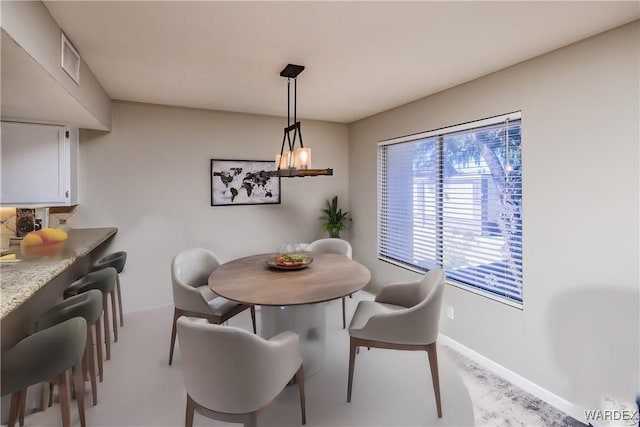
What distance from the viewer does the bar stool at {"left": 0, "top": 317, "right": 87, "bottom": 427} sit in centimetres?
136

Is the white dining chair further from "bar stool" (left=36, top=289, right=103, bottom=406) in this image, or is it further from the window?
"bar stool" (left=36, top=289, right=103, bottom=406)

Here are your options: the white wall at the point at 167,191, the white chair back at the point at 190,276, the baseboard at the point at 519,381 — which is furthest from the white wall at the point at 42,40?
the baseboard at the point at 519,381

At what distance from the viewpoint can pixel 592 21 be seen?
1854 mm

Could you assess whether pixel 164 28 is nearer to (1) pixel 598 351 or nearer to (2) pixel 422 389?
(2) pixel 422 389

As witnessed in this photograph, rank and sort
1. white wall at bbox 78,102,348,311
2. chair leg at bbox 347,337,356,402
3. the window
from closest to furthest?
chair leg at bbox 347,337,356,402
the window
white wall at bbox 78,102,348,311

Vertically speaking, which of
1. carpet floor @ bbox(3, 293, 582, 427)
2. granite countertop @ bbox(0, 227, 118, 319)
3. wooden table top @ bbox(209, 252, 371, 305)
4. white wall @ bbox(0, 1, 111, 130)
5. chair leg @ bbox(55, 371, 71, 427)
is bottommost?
carpet floor @ bbox(3, 293, 582, 427)

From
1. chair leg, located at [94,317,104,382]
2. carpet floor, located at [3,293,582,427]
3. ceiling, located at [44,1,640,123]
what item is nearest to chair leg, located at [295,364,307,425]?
carpet floor, located at [3,293,582,427]

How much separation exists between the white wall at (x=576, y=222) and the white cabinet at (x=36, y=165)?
153 inches

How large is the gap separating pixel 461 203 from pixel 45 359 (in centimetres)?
314

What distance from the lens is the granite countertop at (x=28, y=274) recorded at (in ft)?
4.25

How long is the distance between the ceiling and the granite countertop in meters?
1.40

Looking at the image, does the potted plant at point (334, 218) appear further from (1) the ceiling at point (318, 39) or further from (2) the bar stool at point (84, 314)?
(2) the bar stool at point (84, 314)

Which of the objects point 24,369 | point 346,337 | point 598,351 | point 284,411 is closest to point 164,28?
point 24,369

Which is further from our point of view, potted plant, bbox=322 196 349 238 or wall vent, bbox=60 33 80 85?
potted plant, bbox=322 196 349 238
